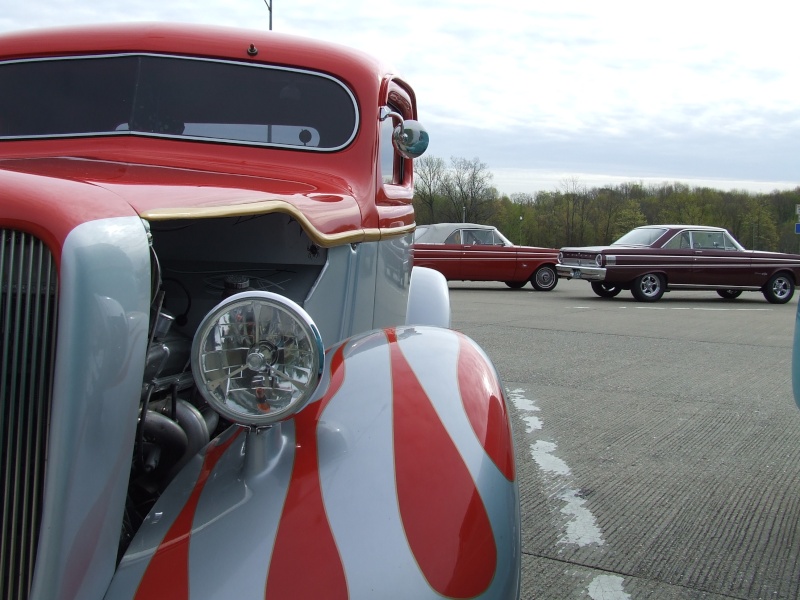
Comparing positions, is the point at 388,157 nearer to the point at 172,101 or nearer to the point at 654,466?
the point at 172,101

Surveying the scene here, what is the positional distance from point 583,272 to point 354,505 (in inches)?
550

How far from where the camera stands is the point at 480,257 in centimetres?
1719

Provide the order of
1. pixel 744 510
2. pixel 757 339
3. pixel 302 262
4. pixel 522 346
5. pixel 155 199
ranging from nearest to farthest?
pixel 155 199 < pixel 302 262 < pixel 744 510 < pixel 522 346 < pixel 757 339

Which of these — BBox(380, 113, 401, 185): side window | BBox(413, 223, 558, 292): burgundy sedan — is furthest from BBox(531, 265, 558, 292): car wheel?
BBox(380, 113, 401, 185): side window

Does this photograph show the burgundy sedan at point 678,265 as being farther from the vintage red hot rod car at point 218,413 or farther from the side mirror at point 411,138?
the vintage red hot rod car at point 218,413

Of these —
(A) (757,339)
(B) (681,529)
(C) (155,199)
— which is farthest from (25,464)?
(A) (757,339)

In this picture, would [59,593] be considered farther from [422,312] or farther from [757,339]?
[757,339]

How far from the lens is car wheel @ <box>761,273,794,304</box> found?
622 inches

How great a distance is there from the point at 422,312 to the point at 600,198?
55879 mm

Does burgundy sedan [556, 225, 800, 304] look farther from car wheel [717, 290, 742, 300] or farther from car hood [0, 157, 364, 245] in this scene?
car hood [0, 157, 364, 245]

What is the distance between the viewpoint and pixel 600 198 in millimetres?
58000

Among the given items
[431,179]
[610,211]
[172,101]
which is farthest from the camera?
[610,211]

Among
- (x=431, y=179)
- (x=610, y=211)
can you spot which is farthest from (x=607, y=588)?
(x=610, y=211)

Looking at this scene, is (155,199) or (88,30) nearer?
(155,199)
